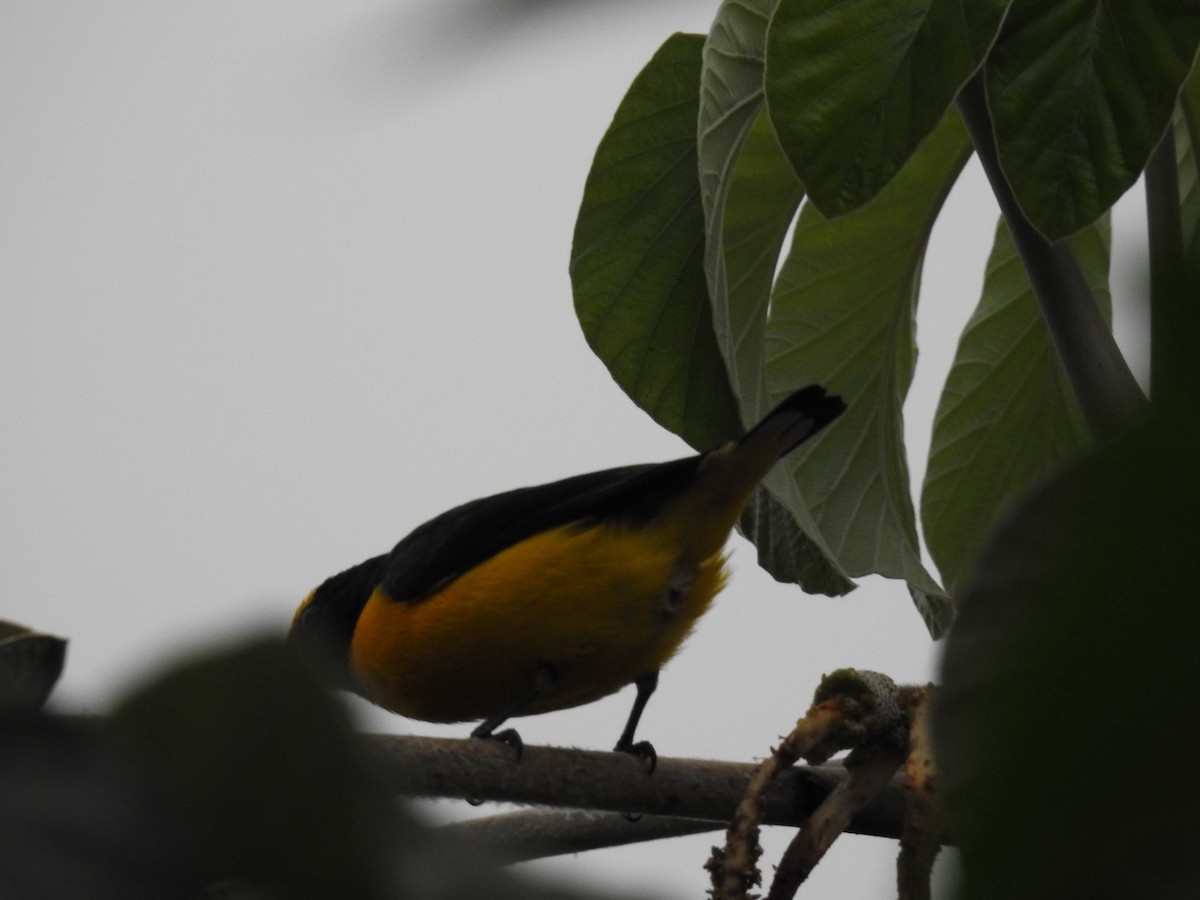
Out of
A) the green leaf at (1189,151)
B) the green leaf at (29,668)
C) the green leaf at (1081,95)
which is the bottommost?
the green leaf at (29,668)

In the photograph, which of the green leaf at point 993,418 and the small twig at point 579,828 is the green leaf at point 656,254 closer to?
the green leaf at point 993,418

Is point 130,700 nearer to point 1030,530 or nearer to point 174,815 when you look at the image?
point 174,815

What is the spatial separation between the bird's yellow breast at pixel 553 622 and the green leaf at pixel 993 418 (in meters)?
0.35

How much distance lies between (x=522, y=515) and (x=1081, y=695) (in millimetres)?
1959

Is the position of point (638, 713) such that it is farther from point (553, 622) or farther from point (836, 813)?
point (836, 813)

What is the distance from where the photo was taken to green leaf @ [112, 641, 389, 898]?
23 cm

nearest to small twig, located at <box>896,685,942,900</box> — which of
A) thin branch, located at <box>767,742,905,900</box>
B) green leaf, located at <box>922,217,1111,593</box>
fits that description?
thin branch, located at <box>767,742,905,900</box>

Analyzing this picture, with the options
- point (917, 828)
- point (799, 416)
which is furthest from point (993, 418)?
point (917, 828)

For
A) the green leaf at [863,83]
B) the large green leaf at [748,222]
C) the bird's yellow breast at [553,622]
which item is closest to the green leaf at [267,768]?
the green leaf at [863,83]

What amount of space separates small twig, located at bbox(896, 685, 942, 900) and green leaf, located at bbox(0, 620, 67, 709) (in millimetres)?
505

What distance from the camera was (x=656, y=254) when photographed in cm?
188

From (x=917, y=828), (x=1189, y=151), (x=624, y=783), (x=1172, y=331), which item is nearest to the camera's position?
(x=1172, y=331)

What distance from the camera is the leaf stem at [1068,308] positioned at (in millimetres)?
1399

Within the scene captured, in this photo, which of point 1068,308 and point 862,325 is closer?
Result: point 1068,308
